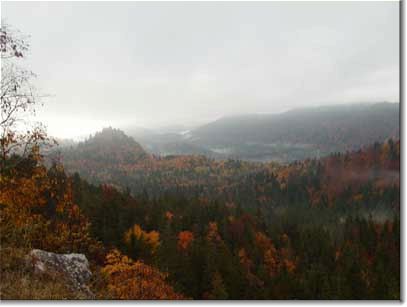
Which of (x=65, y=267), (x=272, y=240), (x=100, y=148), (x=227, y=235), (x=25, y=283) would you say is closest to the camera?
(x=25, y=283)

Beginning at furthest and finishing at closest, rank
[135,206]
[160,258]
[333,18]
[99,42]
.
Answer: [135,206] → [160,258] → [99,42] → [333,18]

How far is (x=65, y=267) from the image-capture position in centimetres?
873

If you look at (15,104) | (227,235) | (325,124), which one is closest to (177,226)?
(227,235)

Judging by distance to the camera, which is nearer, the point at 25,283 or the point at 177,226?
the point at 25,283

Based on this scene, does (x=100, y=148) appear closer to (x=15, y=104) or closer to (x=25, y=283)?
(x=15, y=104)

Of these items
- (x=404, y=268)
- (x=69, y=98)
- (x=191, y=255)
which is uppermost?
(x=69, y=98)

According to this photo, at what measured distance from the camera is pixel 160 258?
3419cm

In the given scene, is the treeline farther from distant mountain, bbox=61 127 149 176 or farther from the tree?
the tree

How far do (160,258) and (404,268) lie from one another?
27.8 meters

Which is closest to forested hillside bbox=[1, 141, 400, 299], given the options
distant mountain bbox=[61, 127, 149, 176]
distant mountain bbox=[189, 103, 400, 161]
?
distant mountain bbox=[189, 103, 400, 161]

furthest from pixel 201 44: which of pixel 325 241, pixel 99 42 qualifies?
pixel 325 241

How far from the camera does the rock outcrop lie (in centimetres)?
A: 817

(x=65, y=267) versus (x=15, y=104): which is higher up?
(x=15, y=104)

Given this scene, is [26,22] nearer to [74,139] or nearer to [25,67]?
[25,67]
